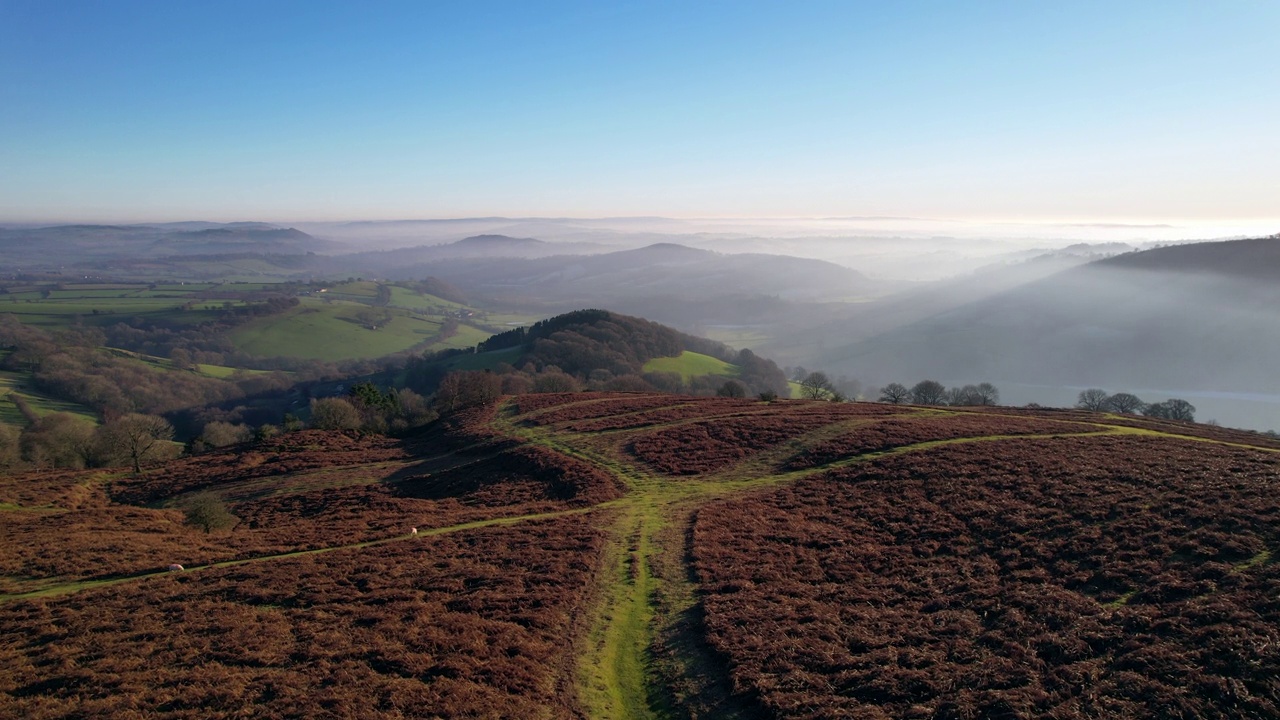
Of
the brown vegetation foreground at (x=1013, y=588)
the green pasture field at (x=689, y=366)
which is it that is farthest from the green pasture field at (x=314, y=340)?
the brown vegetation foreground at (x=1013, y=588)

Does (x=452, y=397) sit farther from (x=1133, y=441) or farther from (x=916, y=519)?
(x=1133, y=441)

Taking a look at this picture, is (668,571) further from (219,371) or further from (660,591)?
(219,371)

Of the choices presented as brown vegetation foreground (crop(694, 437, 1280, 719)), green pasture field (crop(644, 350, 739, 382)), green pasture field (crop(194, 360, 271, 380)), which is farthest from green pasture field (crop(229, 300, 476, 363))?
brown vegetation foreground (crop(694, 437, 1280, 719))

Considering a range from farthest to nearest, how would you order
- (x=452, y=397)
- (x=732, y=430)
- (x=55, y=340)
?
(x=55, y=340)
(x=452, y=397)
(x=732, y=430)

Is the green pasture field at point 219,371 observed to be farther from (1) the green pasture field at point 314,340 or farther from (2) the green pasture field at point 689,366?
(2) the green pasture field at point 689,366

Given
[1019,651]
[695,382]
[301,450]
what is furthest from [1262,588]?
[695,382]

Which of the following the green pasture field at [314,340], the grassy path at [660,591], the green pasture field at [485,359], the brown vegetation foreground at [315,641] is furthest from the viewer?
the green pasture field at [314,340]
